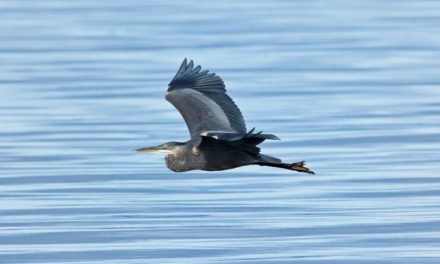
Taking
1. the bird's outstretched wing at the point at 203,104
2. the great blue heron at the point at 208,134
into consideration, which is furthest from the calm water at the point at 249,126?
the bird's outstretched wing at the point at 203,104

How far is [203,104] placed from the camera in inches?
456

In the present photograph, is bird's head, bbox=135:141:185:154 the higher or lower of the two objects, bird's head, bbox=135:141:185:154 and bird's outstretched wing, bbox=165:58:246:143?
the lower

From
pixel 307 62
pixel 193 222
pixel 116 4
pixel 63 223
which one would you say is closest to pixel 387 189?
pixel 193 222

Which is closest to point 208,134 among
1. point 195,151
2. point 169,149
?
point 195,151

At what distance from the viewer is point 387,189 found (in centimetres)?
1293

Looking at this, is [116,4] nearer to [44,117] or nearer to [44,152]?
[44,117]

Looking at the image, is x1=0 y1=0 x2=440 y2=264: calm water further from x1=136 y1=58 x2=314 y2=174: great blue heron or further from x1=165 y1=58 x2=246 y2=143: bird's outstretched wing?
x1=165 y1=58 x2=246 y2=143: bird's outstretched wing

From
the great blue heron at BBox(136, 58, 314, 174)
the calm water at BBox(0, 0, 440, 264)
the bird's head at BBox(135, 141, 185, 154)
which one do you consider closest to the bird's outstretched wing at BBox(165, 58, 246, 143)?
the great blue heron at BBox(136, 58, 314, 174)

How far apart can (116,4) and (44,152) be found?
1992cm

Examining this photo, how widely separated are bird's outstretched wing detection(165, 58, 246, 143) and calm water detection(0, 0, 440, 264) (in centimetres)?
76

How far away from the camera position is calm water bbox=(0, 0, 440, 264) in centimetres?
1109

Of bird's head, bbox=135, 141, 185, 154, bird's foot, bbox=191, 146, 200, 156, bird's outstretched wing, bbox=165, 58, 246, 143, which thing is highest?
bird's outstretched wing, bbox=165, 58, 246, 143

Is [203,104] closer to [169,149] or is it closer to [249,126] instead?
[169,149]

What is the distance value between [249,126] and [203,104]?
16.8ft
